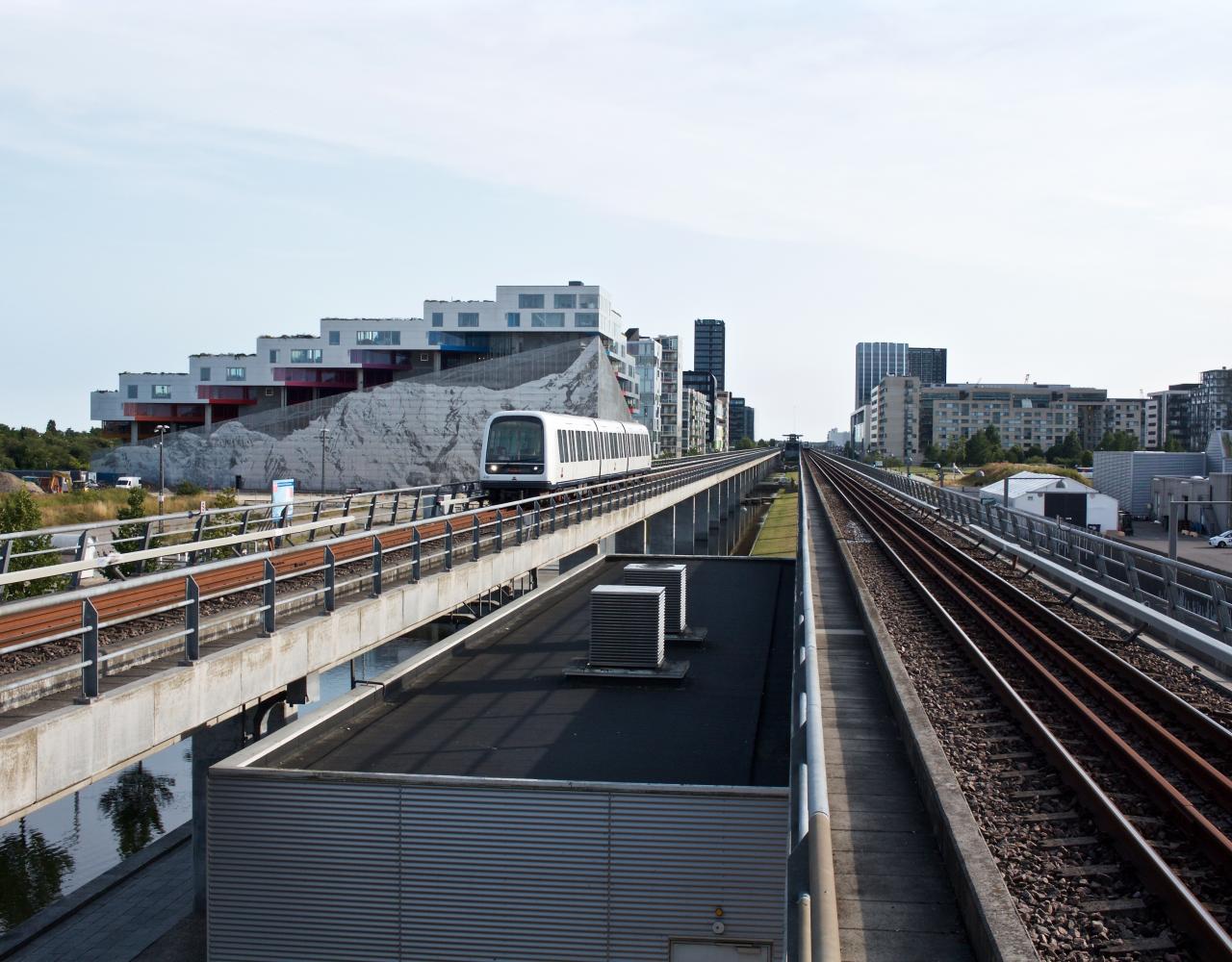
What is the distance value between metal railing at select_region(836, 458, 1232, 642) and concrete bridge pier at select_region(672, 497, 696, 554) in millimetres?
14567

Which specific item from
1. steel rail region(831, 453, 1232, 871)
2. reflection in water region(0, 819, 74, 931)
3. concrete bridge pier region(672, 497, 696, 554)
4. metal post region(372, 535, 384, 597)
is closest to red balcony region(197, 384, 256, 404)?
concrete bridge pier region(672, 497, 696, 554)

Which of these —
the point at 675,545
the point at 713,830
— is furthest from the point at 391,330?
the point at 713,830

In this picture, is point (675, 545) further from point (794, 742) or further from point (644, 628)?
point (794, 742)

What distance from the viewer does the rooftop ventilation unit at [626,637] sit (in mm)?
14789

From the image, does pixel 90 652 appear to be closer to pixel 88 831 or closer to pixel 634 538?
pixel 88 831

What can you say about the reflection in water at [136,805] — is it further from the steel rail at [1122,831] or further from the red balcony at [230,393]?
the red balcony at [230,393]

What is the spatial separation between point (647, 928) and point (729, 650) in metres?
8.25

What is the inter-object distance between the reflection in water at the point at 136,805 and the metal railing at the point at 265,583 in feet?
24.3

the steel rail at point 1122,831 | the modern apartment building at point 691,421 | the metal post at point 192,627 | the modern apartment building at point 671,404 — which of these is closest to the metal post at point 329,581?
the metal post at point 192,627

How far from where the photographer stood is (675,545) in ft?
194

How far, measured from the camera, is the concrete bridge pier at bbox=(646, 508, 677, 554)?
54812 millimetres

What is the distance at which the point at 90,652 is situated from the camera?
8188 mm

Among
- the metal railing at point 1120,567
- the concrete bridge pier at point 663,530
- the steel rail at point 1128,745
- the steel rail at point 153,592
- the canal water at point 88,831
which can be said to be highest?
the steel rail at point 153,592

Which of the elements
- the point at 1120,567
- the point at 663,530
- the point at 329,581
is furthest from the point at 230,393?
the point at 329,581
